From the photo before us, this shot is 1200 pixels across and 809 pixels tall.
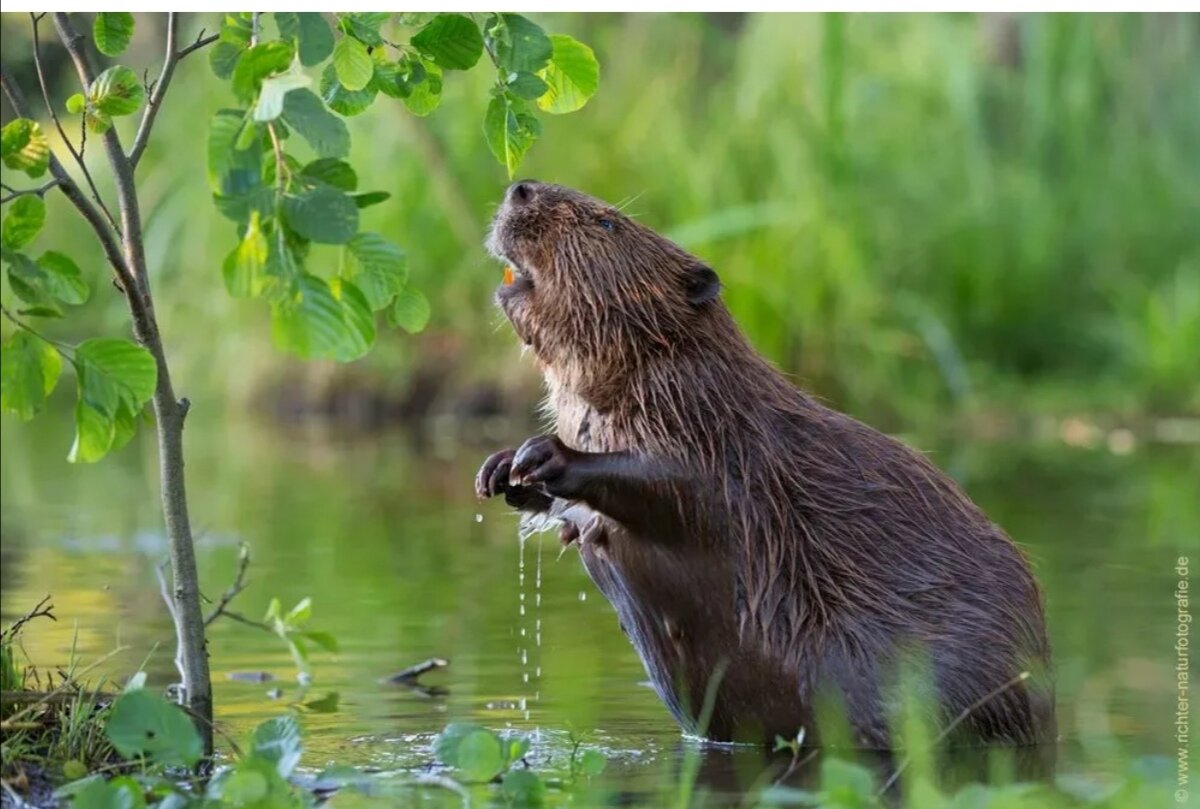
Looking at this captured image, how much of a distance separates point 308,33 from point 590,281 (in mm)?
1184

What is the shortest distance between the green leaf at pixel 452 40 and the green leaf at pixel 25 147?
62 cm

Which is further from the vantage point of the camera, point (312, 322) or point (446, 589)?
point (446, 589)

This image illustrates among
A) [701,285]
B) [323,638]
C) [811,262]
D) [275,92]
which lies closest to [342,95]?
[275,92]

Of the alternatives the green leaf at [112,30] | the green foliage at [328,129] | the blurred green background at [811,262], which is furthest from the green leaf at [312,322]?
the blurred green background at [811,262]

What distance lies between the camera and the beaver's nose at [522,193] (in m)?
4.13

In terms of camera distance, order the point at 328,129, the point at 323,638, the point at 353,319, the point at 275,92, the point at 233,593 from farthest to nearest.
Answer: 1. the point at 323,638
2. the point at 233,593
3. the point at 353,319
4. the point at 328,129
5. the point at 275,92

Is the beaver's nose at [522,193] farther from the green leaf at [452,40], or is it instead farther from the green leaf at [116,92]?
the green leaf at [116,92]

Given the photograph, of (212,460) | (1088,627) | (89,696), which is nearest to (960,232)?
(212,460)

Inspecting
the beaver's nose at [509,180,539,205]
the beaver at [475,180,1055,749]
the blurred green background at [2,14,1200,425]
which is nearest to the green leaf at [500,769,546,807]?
the beaver at [475,180,1055,749]

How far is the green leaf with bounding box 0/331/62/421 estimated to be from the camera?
9.49 ft

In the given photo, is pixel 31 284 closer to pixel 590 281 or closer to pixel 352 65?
pixel 352 65

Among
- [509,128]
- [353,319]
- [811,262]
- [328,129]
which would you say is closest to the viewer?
[328,129]

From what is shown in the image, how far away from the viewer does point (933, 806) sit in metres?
2.81

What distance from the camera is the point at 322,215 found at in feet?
10.1
